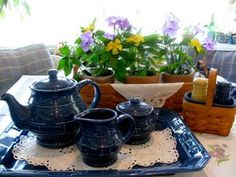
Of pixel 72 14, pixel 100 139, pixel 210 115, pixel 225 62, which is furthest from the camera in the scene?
pixel 72 14

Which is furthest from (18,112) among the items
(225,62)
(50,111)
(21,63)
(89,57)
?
(225,62)

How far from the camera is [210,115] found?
86cm

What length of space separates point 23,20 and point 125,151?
2.24m

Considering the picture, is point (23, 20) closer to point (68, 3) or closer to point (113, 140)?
point (68, 3)

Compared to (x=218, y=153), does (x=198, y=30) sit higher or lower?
higher

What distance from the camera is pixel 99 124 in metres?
0.64

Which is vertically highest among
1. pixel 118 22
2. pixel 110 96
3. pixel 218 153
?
pixel 118 22

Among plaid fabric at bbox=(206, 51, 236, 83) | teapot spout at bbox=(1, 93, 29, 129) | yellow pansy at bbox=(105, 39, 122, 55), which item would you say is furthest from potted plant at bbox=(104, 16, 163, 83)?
plaid fabric at bbox=(206, 51, 236, 83)

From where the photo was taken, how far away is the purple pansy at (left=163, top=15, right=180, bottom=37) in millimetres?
940

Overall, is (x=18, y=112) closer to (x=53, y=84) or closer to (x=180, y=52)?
(x=53, y=84)

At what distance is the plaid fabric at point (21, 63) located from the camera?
1.62 meters

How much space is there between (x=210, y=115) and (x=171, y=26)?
0.31 metres

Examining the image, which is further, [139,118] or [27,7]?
[27,7]

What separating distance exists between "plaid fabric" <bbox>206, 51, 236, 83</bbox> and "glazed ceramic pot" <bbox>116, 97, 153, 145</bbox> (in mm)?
1056
